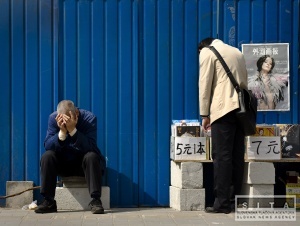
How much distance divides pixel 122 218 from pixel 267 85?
2368 millimetres

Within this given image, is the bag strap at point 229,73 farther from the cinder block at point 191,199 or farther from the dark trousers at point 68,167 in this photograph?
the dark trousers at point 68,167

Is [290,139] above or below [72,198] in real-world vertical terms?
above

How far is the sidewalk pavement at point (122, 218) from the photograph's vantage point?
6.76m

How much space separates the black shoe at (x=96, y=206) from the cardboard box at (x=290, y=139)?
2.21 meters

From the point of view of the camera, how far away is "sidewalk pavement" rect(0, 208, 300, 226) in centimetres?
676

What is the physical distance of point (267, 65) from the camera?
26.0 feet

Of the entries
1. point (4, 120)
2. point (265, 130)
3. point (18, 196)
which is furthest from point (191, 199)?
point (4, 120)

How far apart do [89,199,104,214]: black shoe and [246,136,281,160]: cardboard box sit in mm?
1711

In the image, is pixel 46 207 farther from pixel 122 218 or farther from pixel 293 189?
pixel 293 189

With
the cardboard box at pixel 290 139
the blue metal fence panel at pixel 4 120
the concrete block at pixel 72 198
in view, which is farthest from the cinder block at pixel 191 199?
the blue metal fence panel at pixel 4 120

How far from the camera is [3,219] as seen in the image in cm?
700

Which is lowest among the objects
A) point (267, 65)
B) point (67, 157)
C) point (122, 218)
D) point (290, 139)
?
point (122, 218)

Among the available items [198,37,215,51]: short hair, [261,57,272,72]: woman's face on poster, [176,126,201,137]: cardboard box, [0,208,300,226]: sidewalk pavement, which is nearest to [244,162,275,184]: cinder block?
[0,208,300,226]: sidewalk pavement

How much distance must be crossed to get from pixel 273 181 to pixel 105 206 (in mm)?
1888
